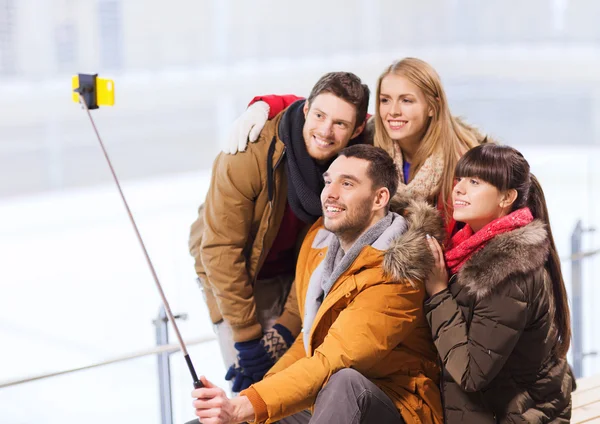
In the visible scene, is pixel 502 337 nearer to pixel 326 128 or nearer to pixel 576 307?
pixel 326 128

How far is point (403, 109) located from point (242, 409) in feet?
3.44

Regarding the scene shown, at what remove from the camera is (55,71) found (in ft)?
52.0

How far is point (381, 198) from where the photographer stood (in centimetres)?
244

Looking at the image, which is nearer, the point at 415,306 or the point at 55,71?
the point at 415,306

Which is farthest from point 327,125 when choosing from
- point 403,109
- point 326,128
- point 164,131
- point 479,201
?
point 164,131

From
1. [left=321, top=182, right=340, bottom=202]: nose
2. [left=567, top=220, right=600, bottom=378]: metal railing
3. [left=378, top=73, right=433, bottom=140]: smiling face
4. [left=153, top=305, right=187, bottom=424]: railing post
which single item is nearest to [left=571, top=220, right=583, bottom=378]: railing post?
[left=567, top=220, right=600, bottom=378]: metal railing

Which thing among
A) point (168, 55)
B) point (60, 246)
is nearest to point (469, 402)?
point (60, 246)

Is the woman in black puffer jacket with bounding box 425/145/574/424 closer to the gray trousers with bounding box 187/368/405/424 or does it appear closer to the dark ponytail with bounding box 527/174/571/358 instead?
the dark ponytail with bounding box 527/174/571/358

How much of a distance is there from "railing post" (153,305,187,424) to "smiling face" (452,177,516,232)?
1.04 m

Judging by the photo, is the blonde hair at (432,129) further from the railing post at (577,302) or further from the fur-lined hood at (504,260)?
the railing post at (577,302)

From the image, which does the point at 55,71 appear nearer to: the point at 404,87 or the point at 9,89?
the point at 9,89

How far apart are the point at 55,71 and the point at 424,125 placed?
46.0ft

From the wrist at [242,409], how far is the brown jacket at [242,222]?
0.68 m

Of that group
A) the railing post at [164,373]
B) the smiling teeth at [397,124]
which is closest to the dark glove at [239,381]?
the railing post at [164,373]
